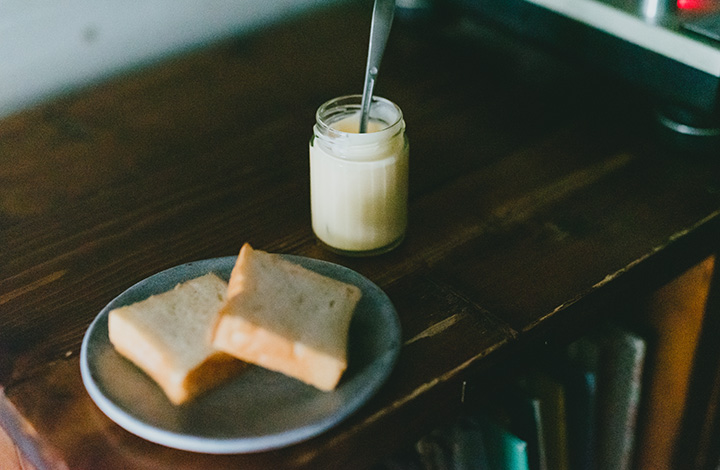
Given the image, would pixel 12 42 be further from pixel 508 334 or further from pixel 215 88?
pixel 508 334

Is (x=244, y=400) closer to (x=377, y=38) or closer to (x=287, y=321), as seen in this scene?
(x=287, y=321)

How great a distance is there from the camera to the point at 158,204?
2.51 feet

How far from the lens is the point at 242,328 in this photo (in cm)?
48

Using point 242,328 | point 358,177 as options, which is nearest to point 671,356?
point 358,177

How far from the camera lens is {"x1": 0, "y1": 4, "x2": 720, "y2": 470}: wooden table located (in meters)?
0.55

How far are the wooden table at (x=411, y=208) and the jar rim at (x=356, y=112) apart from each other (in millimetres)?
124

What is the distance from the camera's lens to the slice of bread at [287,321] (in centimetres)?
49

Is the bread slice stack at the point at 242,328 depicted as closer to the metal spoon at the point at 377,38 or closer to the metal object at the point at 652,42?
the metal spoon at the point at 377,38

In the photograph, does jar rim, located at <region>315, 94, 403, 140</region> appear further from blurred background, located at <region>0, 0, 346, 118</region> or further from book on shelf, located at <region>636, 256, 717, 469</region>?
blurred background, located at <region>0, 0, 346, 118</region>

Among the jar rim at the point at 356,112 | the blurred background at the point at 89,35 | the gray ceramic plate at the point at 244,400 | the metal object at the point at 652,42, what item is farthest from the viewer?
the blurred background at the point at 89,35

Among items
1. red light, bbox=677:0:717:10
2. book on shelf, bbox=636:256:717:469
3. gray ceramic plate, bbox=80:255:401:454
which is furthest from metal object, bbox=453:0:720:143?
gray ceramic plate, bbox=80:255:401:454

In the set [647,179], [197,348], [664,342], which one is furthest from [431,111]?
[197,348]

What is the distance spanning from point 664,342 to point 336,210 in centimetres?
45

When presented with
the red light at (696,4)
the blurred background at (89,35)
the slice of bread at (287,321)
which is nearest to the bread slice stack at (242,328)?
the slice of bread at (287,321)
